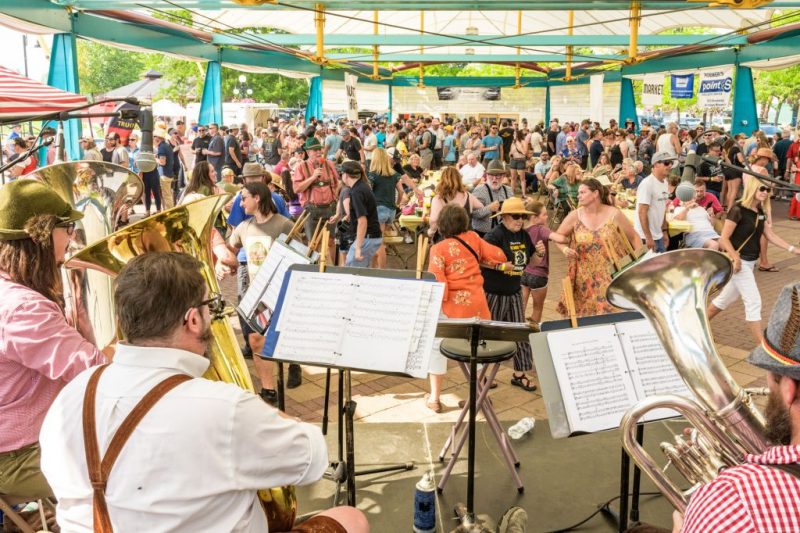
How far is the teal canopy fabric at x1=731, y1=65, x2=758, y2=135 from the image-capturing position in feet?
60.7

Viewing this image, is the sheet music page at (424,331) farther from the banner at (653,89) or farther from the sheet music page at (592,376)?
the banner at (653,89)

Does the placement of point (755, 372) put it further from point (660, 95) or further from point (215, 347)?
point (660, 95)

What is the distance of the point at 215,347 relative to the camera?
281 cm

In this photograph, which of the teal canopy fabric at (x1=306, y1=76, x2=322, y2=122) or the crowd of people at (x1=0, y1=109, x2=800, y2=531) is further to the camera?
Result: the teal canopy fabric at (x1=306, y1=76, x2=322, y2=122)

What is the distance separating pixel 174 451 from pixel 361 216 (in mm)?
5494

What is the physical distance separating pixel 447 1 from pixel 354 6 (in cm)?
168

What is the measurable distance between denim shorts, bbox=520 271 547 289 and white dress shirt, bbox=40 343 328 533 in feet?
14.1

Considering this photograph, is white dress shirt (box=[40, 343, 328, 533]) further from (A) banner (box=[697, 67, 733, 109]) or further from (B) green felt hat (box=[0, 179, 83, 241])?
(A) banner (box=[697, 67, 733, 109])

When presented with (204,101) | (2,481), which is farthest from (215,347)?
(204,101)

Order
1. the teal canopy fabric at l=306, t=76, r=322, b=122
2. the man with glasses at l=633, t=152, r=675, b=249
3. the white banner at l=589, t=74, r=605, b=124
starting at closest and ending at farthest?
the man with glasses at l=633, t=152, r=675, b=249 → the white banner at l=589, t=74, r=605, b=124 → the teal canopy fabric at l=306, t=76, r=322, b=122

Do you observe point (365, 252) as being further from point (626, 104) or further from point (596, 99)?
point (626, 104)

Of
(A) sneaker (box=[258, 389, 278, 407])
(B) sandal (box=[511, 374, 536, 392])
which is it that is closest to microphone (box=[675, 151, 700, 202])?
(B) sandal (box=[511, 374, 536, 392])

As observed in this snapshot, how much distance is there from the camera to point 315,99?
2581 cm

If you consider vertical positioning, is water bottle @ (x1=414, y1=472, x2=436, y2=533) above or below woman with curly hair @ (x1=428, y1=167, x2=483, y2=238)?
below
